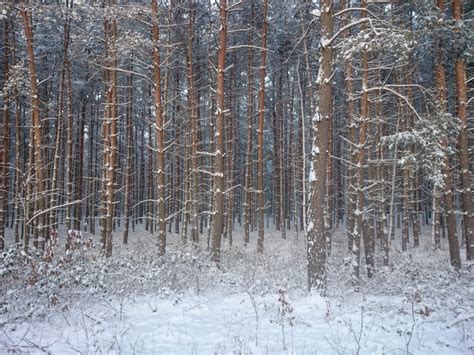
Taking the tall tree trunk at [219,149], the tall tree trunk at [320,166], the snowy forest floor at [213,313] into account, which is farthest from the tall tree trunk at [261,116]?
the tall tree trunk at [320,166]

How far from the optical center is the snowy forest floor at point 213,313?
5.23m

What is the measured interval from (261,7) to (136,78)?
10797 millimetres

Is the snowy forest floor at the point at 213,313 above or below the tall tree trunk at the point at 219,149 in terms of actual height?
below

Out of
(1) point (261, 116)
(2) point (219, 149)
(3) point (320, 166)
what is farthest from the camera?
(1) point (261, 116)

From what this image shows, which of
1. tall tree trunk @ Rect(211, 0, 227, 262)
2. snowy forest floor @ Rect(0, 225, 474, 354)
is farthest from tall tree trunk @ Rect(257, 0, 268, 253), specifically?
snowy forest floor @ Rect(0, 225, 474, 354)

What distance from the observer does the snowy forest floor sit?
5.23 metres

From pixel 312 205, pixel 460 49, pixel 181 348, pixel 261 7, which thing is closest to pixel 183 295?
pixel 181 348

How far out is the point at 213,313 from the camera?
23.3 ft

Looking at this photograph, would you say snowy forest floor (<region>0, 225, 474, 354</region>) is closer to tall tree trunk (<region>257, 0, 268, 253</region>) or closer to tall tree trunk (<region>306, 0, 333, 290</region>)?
tall tree trunk (<region>306, 0, 333, 290</region>)

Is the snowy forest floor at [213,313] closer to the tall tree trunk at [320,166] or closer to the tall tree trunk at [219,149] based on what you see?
the tall tree trunk at [320,166]

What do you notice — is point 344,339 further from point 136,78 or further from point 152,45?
point 136,78

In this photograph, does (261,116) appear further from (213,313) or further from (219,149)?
(213,313)

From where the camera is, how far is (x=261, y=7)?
715 inches

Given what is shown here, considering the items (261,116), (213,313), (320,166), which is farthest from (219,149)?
(213,313)
